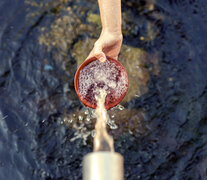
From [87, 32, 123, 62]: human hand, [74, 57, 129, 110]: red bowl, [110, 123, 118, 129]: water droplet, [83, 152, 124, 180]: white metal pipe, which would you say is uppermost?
[83, 152, 124, 180]: white metal pipe

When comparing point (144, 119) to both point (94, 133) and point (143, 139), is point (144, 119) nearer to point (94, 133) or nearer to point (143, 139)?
point (143, 139)

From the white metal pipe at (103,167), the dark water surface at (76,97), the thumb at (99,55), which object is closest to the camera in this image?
the white metal pipe at (103,167)

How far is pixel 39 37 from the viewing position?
230 cm

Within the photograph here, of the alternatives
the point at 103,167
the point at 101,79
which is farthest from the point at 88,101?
the point at 103,167

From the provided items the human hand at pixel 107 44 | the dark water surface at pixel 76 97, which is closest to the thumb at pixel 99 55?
the human hand at pixel 107 44

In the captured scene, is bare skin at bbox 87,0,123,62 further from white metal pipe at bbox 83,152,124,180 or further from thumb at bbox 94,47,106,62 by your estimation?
white metal pipe at bbox 83,152,124,180

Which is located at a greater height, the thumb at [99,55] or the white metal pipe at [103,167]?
the white metal pipe at [103,167]

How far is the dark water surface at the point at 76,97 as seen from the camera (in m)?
2.01

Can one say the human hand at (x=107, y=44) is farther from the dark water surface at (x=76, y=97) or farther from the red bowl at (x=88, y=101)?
the dark water surface at (x=76, y=97)

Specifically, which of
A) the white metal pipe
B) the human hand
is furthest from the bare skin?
the white metal pipe

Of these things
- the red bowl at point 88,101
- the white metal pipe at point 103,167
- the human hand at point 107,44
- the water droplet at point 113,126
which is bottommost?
the water droplet at point 113,126

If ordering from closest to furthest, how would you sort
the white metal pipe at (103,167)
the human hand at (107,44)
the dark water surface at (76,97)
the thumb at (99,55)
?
the white metal pipe at (103,167)
the thumb at (99,55)
the human hand at (107,44)
the dark water surface at (76,97)

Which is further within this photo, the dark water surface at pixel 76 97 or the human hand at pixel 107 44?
the dark water surface at pixel 76 97

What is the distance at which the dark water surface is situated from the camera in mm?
2010
